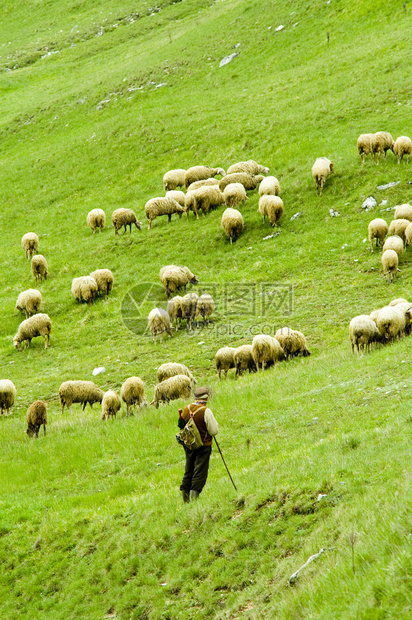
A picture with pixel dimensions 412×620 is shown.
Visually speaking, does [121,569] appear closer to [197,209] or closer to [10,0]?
[197,209]

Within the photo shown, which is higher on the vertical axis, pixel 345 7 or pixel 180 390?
pixel 345 7

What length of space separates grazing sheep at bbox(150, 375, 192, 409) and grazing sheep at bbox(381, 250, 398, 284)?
8.34 meters

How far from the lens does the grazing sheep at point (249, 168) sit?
31831 mm

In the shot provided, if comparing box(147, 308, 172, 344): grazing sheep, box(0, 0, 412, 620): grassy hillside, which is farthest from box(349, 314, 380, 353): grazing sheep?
box(147, 308, 172, 344): grazing sheep

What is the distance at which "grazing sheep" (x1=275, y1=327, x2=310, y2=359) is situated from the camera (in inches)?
697

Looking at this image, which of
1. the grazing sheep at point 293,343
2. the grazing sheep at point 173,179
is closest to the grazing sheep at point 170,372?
the grazing sheep at point 293,343

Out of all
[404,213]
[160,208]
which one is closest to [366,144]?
[404,213]

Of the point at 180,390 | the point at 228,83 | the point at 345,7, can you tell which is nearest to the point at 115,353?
the point at 180,390

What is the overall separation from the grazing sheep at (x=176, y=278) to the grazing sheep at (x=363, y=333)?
31.6ft

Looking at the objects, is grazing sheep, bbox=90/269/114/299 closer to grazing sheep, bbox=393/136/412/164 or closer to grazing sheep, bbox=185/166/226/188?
grazing sheep, bbox=185/166/226/188

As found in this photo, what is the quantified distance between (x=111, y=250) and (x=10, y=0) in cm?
8545

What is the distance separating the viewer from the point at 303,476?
937cm

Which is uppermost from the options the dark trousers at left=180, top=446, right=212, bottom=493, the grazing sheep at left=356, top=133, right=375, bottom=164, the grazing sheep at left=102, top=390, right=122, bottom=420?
the dark trousers at left=180, top=446, right=212, bottom=493

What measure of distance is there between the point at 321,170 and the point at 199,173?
7582 mm
